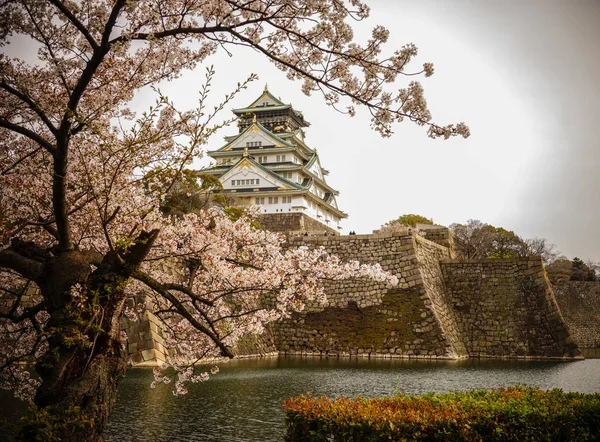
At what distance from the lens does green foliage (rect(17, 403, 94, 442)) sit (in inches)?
145

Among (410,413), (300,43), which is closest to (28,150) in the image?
(300,43)

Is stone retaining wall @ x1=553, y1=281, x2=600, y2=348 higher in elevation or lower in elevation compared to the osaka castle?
lower

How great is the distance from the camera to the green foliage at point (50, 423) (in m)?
3.67

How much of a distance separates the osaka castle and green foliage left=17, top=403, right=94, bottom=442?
27.4m

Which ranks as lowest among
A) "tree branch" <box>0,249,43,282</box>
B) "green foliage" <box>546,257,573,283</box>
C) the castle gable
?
"tree branch" <box>0,249,43,282</box>

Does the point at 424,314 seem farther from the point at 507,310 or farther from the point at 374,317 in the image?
the point at 507,310

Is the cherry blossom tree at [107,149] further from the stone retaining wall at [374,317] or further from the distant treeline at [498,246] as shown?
the distant treeline at [498,246]

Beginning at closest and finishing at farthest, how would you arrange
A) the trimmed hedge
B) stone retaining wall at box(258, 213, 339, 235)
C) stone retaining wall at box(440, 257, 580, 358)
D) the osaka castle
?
the trimmed hedge, stone retaining wall at box(440, 257, 580, 358), stone retaining wall at box(258, 213, 339, 235), the osaka castle

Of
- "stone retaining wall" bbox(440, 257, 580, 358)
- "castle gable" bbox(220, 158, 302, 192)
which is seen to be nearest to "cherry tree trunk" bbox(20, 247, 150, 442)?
"stone retaining wall" bbox(440, 257, 580, 358)

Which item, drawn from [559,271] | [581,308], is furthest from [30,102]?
[559,271]

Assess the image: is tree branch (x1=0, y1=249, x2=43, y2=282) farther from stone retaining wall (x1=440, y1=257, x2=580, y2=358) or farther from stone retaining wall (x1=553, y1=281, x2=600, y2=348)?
stone retaining wall (x1=553, y1=281, x2=600, y2=348)

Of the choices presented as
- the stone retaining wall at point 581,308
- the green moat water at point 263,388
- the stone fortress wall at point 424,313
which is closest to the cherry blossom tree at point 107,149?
the green moat water at point 263,388

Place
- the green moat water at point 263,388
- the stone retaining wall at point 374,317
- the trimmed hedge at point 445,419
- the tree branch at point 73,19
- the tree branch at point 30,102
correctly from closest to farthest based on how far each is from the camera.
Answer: the tree branch at point 73,19
the tree branch at point 30,102
the trimmed hedge at point 445,419
the green moat water at point 263,388
the stone retaining wall at point 374,317

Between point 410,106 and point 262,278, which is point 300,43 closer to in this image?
point 410,106
